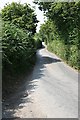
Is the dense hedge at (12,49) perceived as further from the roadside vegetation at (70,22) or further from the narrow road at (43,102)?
the roadside vegetation at (70,22)

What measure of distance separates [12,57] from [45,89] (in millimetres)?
3340

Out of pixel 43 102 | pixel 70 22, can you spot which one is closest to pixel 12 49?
pixel 43 102

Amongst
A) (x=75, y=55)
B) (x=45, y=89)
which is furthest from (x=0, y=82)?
(x=75, y=55)

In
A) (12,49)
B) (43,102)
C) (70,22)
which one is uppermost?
(70,22)

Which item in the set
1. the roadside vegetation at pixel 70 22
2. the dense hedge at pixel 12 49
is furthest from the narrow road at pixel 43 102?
the roadside vegetation at pixel 70 22

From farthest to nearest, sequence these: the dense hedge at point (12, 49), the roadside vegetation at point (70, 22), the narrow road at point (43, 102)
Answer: the roadside vegetation at point (70, 22) < the dense hedge at point (12, 49) < the narrow road at point (43, 102)

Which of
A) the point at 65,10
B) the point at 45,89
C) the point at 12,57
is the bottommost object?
the point at 45,89

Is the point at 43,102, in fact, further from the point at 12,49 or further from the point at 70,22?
the point at 70,22

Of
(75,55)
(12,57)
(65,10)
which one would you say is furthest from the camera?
(65,10)

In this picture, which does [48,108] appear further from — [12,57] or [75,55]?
[75,55]

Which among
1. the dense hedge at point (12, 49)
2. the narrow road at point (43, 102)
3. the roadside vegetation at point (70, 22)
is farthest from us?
the roadside vegetation at point (70, 22)

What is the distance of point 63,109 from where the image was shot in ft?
27.8

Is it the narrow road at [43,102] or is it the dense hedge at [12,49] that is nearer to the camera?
the narrow road at [43,102]

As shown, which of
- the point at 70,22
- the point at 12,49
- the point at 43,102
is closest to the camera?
the point at 43,102
